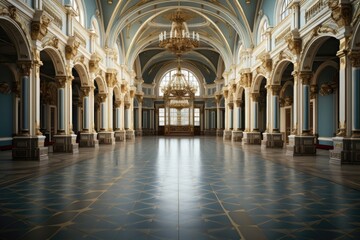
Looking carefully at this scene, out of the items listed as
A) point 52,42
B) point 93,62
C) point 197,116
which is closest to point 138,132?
point 197,116

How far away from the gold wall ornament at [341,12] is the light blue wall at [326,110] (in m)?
7.17

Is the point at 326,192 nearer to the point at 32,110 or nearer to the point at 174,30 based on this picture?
the point at 32,110

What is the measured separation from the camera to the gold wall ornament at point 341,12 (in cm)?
968

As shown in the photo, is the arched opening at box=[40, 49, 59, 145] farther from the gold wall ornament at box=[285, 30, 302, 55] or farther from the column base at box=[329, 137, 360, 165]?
the column base at box=[329, 137, 360, 165]

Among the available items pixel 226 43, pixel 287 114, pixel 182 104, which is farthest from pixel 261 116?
pixel 182 104

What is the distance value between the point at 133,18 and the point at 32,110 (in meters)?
13.0

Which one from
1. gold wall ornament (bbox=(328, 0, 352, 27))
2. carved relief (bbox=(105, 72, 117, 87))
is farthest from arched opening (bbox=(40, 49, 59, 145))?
gold wall ornament (bbox=(328, 0, 352, 27))

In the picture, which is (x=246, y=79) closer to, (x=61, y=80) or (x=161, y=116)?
(x=61, y=80)

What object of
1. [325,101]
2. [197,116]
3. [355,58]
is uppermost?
[355,58]

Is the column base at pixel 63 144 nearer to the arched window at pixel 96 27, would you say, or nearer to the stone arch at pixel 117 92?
the arched window at pixel 96 27

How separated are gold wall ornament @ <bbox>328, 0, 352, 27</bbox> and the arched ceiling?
10.7 m

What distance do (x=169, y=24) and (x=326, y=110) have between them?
50.8 ft

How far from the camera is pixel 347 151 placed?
9.91m

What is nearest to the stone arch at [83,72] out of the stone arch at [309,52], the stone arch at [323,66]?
the stone arch at [309,52]
